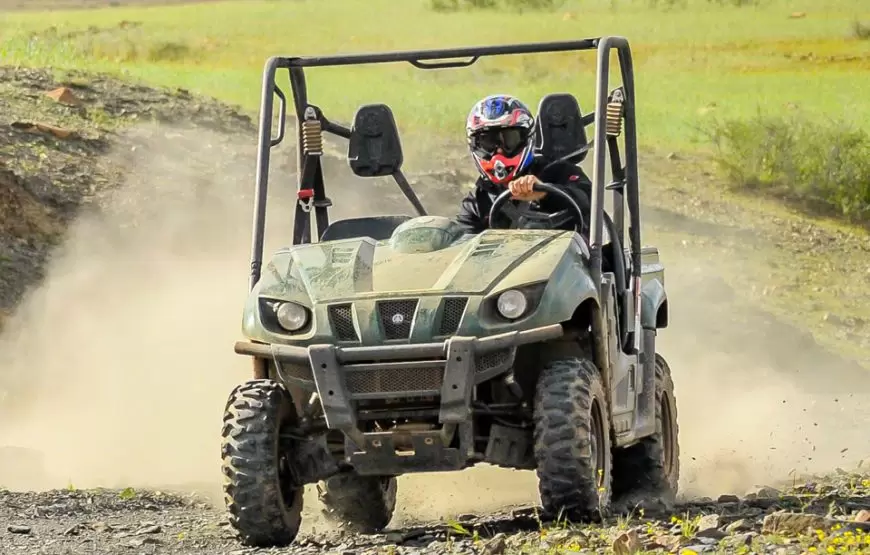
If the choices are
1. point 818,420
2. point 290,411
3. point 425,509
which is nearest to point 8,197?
point 818,420

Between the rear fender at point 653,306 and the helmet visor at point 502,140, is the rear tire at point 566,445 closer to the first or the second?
the helmet visor at point 502,140

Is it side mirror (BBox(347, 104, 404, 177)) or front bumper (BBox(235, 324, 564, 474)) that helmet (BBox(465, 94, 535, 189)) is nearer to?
side mirror (BBox(347, 104, 404, 177))

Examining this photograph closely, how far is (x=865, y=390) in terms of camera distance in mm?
19578

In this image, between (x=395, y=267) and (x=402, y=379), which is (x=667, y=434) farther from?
(x=402, y=379)

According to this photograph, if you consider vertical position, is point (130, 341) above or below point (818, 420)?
above

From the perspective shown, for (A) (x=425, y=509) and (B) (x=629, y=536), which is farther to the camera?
(A) (x=425, y=509)

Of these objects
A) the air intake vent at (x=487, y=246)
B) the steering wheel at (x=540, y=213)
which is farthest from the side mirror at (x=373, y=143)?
the air intake vent at (x=487, y=246)

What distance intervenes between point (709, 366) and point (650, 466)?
7.59m

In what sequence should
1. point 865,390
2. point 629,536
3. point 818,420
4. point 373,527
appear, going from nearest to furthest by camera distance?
point 629,536
point 373,527
point 818,420
point 865,390

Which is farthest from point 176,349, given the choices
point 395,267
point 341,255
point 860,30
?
point 860,30

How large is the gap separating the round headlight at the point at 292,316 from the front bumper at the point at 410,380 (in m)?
0.13

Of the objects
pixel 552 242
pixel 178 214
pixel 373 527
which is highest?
pixel 178 214

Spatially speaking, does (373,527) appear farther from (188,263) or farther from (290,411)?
(188,263)

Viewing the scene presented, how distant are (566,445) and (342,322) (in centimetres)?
112
